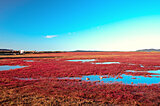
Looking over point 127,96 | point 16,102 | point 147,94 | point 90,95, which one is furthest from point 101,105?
point 16,102

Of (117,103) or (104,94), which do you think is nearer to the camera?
(117,103)

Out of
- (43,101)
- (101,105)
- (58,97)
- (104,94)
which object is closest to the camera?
(101,105)

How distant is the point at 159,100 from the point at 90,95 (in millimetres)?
5874

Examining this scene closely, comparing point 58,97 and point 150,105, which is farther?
point 58,97

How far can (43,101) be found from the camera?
956 centimetres

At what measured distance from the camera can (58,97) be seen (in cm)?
1051

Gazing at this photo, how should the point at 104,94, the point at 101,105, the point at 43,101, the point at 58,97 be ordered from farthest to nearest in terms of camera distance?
the point at 104,94 < the point at 58,97 < the point at 43,101 < the point at 101,105

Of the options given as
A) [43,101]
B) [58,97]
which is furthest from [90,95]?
[43,101]

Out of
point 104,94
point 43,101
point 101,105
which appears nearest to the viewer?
point 101,105

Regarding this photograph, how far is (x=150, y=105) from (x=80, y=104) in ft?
17.8

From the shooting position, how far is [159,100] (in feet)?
32.1

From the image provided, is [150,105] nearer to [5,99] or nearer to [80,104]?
[80,104]

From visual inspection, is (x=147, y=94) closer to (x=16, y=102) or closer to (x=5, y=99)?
(x=16, y=102)

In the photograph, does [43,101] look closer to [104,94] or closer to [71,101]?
[71,101]
